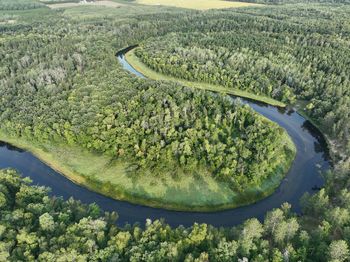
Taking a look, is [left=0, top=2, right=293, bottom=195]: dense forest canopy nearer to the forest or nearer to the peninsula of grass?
the forest

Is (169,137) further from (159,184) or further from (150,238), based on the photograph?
(150,238)

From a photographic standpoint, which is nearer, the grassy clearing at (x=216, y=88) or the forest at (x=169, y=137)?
the forest at (x=169, y=137)

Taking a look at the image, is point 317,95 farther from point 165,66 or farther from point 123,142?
point 123,142

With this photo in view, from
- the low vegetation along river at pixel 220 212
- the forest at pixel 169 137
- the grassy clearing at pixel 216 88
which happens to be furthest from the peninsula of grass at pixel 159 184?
the grassy clearing at pixel 216 88

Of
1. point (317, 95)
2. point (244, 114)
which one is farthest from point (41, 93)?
point (317, 95)

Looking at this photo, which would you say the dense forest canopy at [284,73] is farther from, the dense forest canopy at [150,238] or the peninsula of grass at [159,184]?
the dense forest canopy at [150,238]

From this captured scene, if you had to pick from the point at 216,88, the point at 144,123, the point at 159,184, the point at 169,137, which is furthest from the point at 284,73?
the point at 159,184

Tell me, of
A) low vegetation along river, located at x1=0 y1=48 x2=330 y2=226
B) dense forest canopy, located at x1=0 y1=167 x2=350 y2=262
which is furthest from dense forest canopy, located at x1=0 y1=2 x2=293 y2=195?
dense forest canopy, located at x1=0 y1=167 x2=350 y2=262
